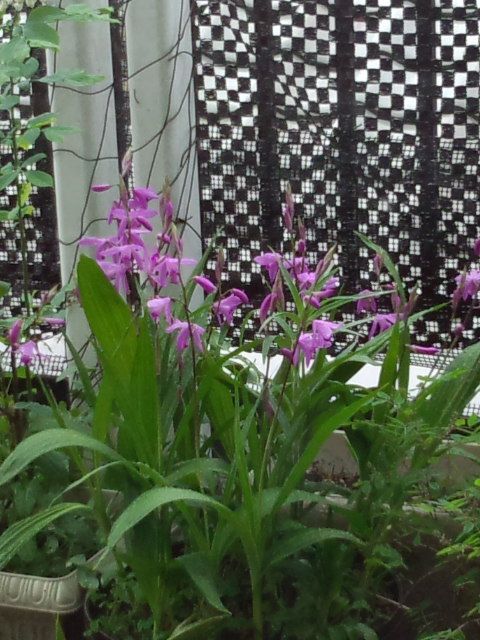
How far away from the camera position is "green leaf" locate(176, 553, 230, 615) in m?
1.17

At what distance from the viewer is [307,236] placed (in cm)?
171

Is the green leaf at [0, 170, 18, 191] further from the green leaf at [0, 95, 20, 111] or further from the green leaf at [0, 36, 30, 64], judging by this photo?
the green leaf at [0, 36, 30, 64]

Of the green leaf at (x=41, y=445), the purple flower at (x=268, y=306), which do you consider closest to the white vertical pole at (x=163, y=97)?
the purple flower at (x=268, y=306)

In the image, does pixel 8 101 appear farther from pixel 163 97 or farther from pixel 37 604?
pixel 37 604

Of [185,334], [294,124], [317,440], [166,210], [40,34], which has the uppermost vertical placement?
[40,34]

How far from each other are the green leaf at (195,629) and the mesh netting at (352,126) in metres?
0.65

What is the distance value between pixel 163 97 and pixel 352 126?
1.00 ft

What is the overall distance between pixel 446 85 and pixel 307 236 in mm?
324

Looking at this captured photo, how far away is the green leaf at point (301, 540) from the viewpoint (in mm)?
1213

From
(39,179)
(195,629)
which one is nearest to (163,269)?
(39,179)

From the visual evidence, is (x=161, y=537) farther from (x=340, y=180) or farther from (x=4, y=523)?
(x=340, y=180)

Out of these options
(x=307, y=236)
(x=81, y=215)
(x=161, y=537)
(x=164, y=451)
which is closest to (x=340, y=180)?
(x=307, y=236)

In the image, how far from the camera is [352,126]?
1.62 m

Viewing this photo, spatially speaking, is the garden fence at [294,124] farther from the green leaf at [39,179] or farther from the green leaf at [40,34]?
the green leaf at [40,34]
